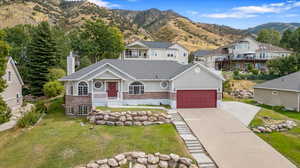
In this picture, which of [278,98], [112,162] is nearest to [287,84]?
[278,98]

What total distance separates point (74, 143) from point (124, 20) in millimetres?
83029

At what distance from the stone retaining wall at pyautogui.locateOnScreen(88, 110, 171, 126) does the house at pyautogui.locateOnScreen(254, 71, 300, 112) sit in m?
16.6

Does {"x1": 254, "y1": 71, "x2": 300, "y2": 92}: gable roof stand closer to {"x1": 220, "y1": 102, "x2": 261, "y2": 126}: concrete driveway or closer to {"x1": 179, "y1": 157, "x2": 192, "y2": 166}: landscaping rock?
{"x1": 220, "y1": 102, "x2": 261, "y2": 126}: concrete driveway

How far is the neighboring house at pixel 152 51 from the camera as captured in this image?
45.2m

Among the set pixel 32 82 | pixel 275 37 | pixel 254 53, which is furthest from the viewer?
pixel 275 37

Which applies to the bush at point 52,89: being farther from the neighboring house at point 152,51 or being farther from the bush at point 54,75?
the neighboring house at point 152,51

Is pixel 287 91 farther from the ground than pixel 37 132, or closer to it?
farther from the ground

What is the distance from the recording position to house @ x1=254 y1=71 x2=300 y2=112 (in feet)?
74.9

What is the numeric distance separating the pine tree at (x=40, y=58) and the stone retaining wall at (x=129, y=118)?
787 inches

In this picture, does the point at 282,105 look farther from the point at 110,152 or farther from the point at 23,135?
the point at 23,135

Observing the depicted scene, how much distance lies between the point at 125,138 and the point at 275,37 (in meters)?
78.1

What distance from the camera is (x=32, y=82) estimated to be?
3153 centimetres

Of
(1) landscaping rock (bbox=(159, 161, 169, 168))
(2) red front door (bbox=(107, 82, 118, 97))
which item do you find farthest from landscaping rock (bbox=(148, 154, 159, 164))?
(2) red front door (bbox=(107, 82, 118, 97))

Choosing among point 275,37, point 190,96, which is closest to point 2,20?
point 190,96
